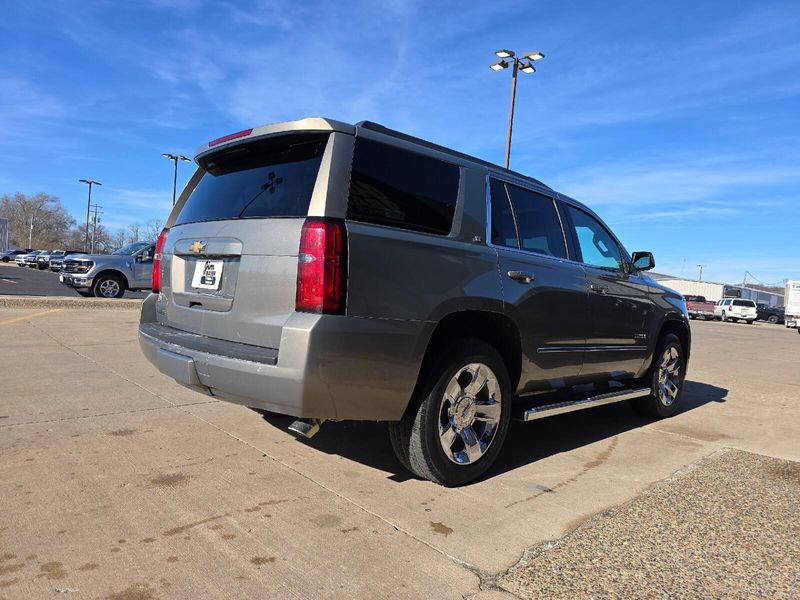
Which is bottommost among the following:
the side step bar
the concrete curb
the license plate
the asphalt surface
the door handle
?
the asphalt surface

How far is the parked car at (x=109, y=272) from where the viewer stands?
47.3 ft

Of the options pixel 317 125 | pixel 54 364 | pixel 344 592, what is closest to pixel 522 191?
pixel 317 125

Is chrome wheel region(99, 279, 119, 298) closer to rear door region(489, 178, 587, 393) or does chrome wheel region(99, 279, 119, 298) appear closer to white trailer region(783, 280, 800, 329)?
rear door region(489, 178, 587, 393)

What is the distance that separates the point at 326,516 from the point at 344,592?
27.3 inches

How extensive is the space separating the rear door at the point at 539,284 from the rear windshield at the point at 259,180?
1311mm

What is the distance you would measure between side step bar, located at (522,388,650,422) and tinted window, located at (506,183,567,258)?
110 cm

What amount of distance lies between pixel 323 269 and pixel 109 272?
1377 cm

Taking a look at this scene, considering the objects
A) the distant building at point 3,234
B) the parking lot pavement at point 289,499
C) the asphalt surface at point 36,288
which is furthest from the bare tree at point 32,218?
the parking lot pavement at point 289,499

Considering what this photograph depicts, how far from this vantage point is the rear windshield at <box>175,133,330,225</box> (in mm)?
3059

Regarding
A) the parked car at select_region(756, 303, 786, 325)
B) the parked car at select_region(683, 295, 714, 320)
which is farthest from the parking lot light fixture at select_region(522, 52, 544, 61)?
the parked car at select_region(756, 303, 786, 325)

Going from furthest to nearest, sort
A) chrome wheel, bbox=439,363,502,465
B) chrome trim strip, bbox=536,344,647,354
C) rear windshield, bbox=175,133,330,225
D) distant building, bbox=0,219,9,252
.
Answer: distant building, bbox=0,219,9,252 → chrome trim strip, bbox=536,344,647,354 → chrome wheel, bbox=439,363,502,465 → rear windshield, bbox=175,133,330,225

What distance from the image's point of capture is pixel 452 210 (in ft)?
11.4

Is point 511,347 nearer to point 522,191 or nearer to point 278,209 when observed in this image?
point 522,191

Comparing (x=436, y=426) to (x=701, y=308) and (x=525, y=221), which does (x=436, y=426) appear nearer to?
(x=525, y=221)
